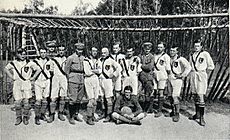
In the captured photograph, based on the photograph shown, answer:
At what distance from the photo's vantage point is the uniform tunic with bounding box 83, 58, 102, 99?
Answer: 5.21 ft

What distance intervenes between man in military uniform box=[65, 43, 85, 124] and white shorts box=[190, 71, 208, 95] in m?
0.45

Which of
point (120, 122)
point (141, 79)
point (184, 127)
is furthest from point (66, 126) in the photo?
point (184, 127)

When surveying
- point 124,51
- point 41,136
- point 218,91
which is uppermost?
point 124,51

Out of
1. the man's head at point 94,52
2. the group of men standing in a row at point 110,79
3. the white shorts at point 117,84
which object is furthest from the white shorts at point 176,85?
the man's head at point 94,52

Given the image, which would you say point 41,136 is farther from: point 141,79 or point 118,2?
point 118,2

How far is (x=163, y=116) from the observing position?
1.59 m

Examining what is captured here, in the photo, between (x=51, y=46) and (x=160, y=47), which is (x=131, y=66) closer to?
(x=160, y=47)

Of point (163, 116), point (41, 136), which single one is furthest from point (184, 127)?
point (41, 136)

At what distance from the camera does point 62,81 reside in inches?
62.8

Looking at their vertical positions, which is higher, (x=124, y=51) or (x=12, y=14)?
(x=12, y=14)

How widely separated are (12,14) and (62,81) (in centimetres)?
33

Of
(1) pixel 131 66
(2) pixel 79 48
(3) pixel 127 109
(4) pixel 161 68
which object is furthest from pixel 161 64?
(2) pixel 79 48

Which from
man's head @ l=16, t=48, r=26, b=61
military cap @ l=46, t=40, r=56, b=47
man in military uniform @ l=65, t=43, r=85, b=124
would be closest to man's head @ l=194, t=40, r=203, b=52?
man in military uniform @ l=65, t=43, r=85, b=124

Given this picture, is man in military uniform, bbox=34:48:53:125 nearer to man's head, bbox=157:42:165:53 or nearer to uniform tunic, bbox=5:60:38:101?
uniform tunic, bbox=5:60:38:101
